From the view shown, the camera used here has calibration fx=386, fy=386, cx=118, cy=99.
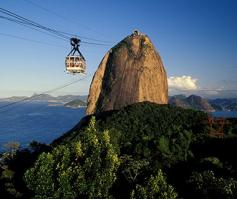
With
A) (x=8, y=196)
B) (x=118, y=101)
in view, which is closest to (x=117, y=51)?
(x=118, y=101)

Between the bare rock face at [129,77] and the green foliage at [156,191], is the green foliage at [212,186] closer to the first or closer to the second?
the green foliage at [156,191]

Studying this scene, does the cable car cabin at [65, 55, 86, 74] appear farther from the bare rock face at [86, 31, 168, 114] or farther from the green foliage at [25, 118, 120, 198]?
the bare rock face at [86, 31, 168, 114]

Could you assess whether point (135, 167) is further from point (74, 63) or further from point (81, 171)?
point (81, 171)

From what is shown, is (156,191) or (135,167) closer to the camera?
(156,191)

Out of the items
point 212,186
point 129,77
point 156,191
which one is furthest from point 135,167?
point 129,77

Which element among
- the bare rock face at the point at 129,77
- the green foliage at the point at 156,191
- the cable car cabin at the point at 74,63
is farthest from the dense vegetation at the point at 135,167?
the bare rock face at the point at 129,77
